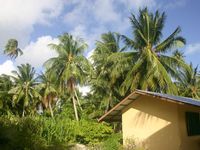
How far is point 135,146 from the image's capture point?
59.2ft

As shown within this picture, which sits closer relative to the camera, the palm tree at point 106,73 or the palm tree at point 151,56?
the palm tree at point 151,56

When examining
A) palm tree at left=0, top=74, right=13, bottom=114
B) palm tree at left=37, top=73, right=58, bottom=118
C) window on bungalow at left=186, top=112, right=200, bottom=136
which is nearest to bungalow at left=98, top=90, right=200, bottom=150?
window on bungalow at left=186, top=112, right=200, bottom=136

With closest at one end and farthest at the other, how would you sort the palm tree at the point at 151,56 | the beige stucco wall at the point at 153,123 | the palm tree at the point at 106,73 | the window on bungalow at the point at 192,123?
1. the beige stucco wall at the point at 153,123
2. the window on bungalow at the point at 192,123
3. the palm tree at the point at 151,56
4. the palm tree at the point at 106,73

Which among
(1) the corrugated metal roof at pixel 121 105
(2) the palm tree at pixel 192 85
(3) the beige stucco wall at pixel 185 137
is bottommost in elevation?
(3) the beige stucco wall at pixel 185 137

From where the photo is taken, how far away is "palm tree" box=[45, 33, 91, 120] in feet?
117

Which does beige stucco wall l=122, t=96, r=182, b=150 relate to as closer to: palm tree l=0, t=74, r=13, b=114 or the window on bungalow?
the window on bungalow

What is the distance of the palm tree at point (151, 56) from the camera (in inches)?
1003

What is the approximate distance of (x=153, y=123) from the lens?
59.8 ft

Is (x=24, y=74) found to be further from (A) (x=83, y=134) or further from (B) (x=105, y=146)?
(B) (x=105, y=146)

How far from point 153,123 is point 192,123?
7.22 feet

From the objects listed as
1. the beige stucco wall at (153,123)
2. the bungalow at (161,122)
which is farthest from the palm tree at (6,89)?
the bungalow at (161,122)

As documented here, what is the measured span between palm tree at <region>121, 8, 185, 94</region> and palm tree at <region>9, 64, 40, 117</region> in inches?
815

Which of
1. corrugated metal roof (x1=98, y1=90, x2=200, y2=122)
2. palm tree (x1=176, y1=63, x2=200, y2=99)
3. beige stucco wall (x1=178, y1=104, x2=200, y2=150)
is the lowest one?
beige stucco wall (x1=178, y1=104, x2=200, y2=150)

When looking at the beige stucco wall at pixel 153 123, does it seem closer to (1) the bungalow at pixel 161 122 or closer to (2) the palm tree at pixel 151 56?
(1) the bungalow at pixel 161 122
